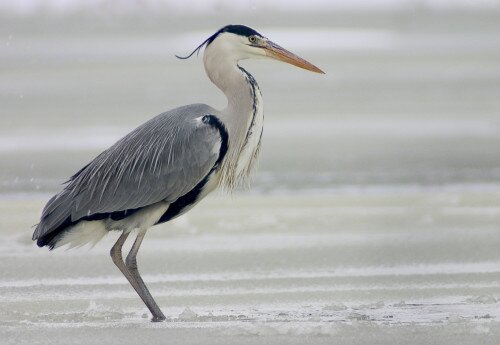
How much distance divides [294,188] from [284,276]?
97.3 inches

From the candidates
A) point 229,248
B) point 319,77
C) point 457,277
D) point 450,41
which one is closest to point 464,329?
point 457,277

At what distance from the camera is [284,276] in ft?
19.1

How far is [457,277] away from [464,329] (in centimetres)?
118

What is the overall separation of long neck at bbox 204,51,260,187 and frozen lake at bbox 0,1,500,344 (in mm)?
572

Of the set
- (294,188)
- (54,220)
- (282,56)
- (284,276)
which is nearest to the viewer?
(54,220)

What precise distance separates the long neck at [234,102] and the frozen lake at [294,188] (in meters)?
0.57

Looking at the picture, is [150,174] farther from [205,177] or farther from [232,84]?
[232,84]

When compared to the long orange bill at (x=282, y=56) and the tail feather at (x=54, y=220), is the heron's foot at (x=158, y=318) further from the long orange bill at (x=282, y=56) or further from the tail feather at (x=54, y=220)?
the long orange bill at (x=282, y=56)

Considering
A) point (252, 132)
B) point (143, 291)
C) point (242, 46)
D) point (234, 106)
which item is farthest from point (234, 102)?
point (143, 291)

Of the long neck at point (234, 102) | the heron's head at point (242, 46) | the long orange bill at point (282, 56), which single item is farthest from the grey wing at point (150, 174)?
the long orange bill at point (282, 56)

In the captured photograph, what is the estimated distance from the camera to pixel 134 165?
5.23 m

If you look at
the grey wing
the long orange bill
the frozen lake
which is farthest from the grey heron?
the frozen lake

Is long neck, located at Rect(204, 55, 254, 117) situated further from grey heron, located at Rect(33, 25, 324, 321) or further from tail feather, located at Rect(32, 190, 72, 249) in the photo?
tail feather, located at Rect(32, 190, 72, 249)

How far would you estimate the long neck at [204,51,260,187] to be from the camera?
5.32 meters
